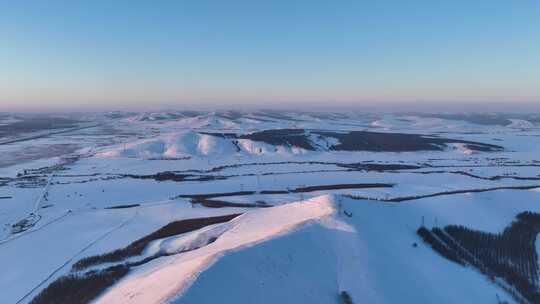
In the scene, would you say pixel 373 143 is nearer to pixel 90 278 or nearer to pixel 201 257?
pixel 201 257

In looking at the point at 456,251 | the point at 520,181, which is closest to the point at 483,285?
the point at 456,251

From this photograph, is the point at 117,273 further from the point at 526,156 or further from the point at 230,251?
the point at 526,156

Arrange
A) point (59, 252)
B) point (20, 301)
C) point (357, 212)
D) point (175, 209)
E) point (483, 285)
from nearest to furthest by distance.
→ point (20, 301) < point (483, 285) < point (59, 252) < point (357, 212) < point (175, 209)

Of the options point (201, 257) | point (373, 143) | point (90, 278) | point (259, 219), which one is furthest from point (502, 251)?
point (373, 143)

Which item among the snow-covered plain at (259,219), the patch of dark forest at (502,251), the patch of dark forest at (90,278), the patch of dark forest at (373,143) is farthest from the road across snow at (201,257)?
the patch of dark forest at (373,143)

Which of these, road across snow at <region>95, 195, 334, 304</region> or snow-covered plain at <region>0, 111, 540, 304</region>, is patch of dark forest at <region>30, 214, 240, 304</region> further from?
road across snow at <region>95, 195, 334, 304</region>

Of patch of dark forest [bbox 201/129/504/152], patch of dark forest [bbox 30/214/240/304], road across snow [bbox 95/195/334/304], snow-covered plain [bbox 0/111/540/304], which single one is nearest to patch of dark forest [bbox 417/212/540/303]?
snow-covered plain [bbox 0/111/540/304]
